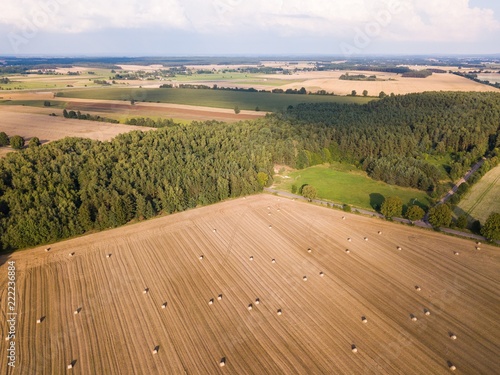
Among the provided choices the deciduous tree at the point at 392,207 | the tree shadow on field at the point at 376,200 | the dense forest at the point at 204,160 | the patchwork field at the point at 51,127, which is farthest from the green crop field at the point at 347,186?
the patchwork field at the point at 51,127

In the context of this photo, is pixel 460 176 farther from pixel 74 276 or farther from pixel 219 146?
pixel 74 276

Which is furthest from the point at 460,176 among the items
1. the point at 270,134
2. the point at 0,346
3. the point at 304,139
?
the point at 0,346

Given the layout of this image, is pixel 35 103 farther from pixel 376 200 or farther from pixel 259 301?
pixel 259 301

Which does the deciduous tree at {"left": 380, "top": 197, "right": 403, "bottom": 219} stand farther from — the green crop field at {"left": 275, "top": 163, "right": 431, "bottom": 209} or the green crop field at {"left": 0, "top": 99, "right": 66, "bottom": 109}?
the green crop field at {"left": 0, "top": 99, "right": 66, "bottom": 109}

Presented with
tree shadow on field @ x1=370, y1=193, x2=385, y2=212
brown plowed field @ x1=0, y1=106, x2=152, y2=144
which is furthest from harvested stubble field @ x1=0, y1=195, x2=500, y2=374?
brown plowed field @ x1=0, y1=106, x2=152, y2=144

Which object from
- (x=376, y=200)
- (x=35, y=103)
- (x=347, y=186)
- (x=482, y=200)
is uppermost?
(x=35, y=103)

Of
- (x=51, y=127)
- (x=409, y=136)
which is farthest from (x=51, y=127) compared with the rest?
(x=409, y=136)

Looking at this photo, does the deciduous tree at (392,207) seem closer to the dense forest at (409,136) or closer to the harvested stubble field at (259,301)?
the harvested stubble field at (259,301)
